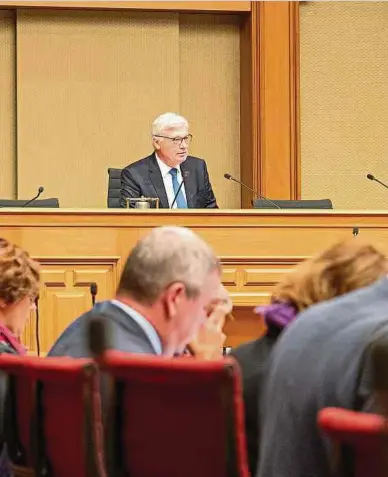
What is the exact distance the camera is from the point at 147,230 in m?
6.53

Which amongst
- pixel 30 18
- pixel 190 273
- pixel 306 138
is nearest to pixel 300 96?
pixel 306 138

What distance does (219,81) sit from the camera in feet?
34.1

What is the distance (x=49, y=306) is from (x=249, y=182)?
4.17 m

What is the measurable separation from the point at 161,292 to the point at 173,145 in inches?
208

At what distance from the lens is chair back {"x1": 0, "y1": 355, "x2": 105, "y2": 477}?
2266 millimetres

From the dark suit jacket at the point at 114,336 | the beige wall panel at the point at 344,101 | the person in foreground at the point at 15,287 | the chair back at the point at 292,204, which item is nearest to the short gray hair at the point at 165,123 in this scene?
the chair back at the point at 292,204

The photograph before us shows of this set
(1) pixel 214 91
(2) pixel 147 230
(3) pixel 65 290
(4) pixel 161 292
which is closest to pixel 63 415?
(4) pixel 161 292

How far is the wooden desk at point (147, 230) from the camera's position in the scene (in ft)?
20.8

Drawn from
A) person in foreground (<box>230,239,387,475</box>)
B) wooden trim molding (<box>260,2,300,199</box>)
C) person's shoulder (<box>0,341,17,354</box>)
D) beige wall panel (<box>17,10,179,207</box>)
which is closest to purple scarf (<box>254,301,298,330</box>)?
person in foreground (<box>230,239,387,475</box>)

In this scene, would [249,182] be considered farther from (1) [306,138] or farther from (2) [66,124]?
(2) [66,124]

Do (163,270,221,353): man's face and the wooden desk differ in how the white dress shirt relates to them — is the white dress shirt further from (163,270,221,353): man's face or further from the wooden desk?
(163,270,221,353): man's face

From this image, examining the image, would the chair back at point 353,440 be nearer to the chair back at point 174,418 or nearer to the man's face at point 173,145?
the chair back at point 174,418

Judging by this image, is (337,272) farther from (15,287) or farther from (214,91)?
(214,91)

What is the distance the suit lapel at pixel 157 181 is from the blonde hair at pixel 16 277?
4.11 m
